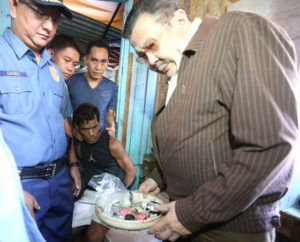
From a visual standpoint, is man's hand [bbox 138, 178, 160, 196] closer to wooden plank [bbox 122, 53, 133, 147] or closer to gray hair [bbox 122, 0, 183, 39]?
gray hair [bbox 122, 0, 183, 39]

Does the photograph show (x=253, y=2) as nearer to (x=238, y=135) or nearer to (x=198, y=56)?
(x=198, y=56)

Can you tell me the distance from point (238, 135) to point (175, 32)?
0.74 m

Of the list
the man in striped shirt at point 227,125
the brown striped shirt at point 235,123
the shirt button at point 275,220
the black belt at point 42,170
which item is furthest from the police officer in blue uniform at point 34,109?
the shirt button at point 275,220

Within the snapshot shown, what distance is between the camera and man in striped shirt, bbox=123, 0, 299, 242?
0.69 m

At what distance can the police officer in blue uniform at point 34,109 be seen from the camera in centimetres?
132

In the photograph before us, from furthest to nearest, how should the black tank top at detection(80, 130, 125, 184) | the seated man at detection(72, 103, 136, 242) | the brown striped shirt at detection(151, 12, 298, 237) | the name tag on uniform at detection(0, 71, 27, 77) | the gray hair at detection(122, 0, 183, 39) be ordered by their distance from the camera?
the black tank top at detection(80, 130, 125, 184), the seated man at detection(72, 103, 136, 242), the name tag on uniform at detection(0, 71, 27, 77), the gray hair at detection(122, 0, 183, 39), the brown striped shirt at detection(151, 12, 298, 237)

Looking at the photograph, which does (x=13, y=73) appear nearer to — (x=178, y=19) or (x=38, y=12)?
(x=38, y=12)

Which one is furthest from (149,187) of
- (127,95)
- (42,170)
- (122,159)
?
(127,95)

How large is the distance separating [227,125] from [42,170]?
1.39 meters

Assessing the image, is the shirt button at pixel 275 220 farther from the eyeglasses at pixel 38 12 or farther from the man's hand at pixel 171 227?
the eyeglasses at pixel 38 12

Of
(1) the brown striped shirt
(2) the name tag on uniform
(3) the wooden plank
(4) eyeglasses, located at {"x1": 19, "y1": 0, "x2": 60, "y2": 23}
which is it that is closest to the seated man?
(3) the wooden plank

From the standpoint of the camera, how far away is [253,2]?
1.94 m

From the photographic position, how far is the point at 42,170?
1458mm

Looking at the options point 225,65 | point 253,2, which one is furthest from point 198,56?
point 253,2
